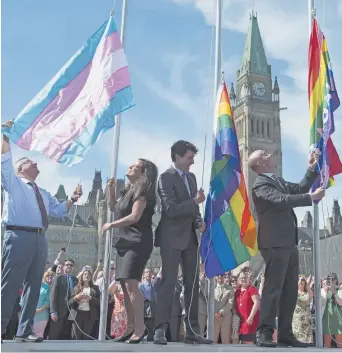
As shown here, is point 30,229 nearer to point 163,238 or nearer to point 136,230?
point 136,230

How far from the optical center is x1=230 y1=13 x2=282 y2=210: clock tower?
106 metres

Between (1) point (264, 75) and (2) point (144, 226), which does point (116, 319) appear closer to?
(2) point (144, 226)

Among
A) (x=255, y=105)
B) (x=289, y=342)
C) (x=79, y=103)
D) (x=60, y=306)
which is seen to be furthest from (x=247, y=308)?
(x=255, y=105)

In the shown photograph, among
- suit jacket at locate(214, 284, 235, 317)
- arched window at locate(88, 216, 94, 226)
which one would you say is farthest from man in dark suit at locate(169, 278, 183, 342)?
arched window at locate(88, 216, 94, 226)

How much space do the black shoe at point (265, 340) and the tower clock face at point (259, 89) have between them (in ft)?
349

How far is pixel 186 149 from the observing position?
582 centimetres

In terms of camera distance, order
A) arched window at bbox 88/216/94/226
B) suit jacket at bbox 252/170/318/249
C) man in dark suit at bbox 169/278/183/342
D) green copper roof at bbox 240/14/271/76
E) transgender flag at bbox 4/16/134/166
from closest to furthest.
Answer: suit jacket at bbox 252/170/318/249, transgender flag at bbox 4/16/134/166, man in dark suit at bbox 169/278/183/342, arched window at bbox 88/216/94/226, green copper roof at bbox 240/14/271/76

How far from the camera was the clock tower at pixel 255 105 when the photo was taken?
106 m

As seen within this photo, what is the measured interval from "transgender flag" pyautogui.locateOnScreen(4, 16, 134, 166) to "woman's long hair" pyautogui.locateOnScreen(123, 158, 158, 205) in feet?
2.63

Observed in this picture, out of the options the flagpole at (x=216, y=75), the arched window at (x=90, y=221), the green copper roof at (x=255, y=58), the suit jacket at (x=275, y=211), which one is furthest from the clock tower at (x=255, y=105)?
the suit jacket at (x=275, y=211)

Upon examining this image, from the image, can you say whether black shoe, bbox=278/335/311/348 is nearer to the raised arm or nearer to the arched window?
the raised arm

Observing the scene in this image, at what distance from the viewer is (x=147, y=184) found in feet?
18.5

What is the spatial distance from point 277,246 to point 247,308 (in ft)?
16.1

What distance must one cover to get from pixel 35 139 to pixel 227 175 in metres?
2.30
